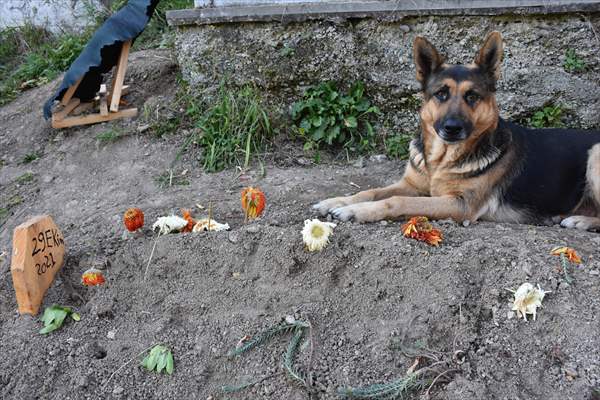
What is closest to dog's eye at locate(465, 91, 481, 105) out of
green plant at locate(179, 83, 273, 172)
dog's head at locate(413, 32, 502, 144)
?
dog's head at locate(413, 32, 502, 144)

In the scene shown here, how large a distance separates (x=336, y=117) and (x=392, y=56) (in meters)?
0.75

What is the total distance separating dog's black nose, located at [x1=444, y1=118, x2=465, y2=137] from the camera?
385 cm

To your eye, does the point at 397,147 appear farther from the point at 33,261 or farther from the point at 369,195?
the point at 33,261

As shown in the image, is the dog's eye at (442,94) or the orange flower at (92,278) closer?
the orange flower at (92,278)

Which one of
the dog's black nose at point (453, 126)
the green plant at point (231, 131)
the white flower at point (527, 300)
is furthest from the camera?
the green plant at point (231, 131)

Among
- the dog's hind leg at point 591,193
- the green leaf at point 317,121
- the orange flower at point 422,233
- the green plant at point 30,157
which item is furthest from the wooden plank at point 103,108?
the dog's hind leg at point 591,193

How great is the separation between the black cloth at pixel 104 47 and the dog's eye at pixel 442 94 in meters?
3.16

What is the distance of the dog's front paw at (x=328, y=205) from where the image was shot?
404 cm

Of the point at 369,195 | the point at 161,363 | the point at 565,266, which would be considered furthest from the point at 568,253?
the point at 161,363

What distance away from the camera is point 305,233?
125 inches

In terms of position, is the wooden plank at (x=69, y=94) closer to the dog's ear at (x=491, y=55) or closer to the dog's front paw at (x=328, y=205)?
the dog's front paw at (x=328, y=205)

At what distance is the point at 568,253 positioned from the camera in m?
3.12

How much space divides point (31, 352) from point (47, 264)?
498mm

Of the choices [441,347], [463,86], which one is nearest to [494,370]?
[441,347]
